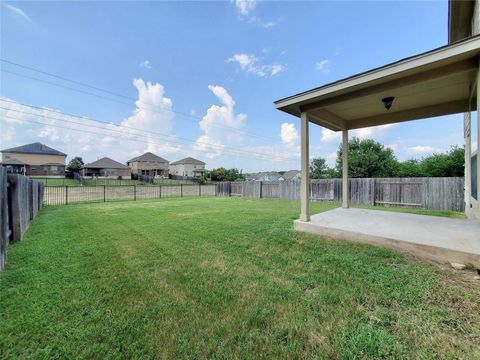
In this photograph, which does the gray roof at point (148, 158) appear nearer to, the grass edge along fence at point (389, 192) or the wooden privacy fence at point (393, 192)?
the grass edge along fence at point (389, 192)

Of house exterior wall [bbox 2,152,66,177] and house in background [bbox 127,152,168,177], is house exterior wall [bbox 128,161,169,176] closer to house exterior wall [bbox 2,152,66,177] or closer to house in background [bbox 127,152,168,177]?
house in background [bbox 127,152,168,177]

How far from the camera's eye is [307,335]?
5.95 ft

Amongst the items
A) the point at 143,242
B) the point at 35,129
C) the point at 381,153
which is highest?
the point at 35,129

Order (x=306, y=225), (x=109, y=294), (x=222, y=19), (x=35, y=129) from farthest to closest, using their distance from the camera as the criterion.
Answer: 1. (x=35, y=129)
2. (x=222, y=19)
3. (x=306, y=225)
4. (x=109, y=294)

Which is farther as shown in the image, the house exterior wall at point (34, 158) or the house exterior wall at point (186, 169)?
the house exterior wall at point (186, 169)

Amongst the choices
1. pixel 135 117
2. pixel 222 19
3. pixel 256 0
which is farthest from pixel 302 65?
pixel 135 117

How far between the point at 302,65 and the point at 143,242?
44.3ft

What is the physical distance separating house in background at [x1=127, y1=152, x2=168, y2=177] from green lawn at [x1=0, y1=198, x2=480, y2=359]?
48.1 meters

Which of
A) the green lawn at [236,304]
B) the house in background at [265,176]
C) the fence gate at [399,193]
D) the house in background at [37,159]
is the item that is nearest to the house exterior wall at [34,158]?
the house in background at [37,159]

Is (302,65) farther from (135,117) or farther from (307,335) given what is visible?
(135,117)

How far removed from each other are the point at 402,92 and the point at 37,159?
49.5m

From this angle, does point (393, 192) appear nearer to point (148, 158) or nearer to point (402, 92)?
point (402, 92)

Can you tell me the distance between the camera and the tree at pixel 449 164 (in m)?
13.6

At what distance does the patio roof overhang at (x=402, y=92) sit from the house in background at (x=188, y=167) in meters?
50.7
